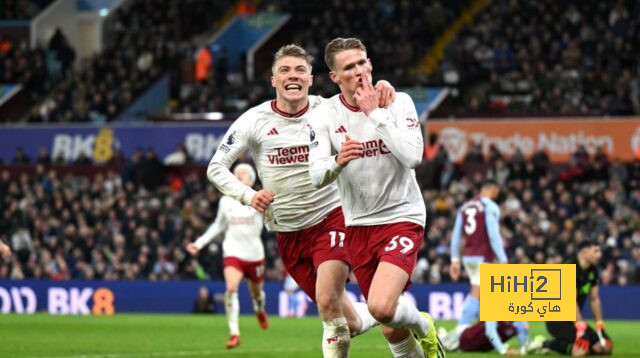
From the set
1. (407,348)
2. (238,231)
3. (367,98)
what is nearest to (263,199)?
(367,98)

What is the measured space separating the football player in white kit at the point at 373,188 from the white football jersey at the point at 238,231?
882cm

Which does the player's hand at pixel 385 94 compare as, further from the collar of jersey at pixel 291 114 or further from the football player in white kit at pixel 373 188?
the collar of jersey at pixel 291 114

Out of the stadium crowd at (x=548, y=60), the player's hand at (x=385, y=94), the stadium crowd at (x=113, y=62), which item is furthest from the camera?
the stadium crowd at (x=113, y=62)

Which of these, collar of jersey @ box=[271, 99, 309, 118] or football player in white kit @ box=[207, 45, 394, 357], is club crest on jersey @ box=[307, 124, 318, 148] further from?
collar of jersey @ box=[271, 99, 309, 118]

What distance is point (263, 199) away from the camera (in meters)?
10.4

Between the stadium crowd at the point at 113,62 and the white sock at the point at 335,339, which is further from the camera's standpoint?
the stadium crowd at the point at 113,62

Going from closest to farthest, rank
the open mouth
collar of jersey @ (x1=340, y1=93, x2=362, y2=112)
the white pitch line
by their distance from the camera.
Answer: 1. collar of jersey @ (x1=340, y1=93, x2=362, y2=112)
2. the open mouth
3. the white pitch line

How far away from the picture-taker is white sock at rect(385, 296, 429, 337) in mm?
9781

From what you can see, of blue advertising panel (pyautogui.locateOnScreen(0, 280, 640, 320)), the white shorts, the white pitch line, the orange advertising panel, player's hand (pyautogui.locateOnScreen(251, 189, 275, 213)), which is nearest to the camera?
player's hand (pyautogui.locateOnScreen(251, 189, 275, 213))

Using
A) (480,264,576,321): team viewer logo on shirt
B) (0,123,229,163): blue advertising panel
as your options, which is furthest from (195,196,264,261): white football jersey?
(0,123,229,163): blue advertising panel

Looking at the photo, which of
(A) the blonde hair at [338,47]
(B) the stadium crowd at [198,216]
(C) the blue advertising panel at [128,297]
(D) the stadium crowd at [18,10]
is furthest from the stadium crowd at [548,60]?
(A) the blonde hair at [338,47]

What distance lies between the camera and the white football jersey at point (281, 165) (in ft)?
37.4

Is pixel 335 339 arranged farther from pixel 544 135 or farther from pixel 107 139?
pixel 107 139

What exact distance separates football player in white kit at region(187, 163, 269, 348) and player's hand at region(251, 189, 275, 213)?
25.3 feet
